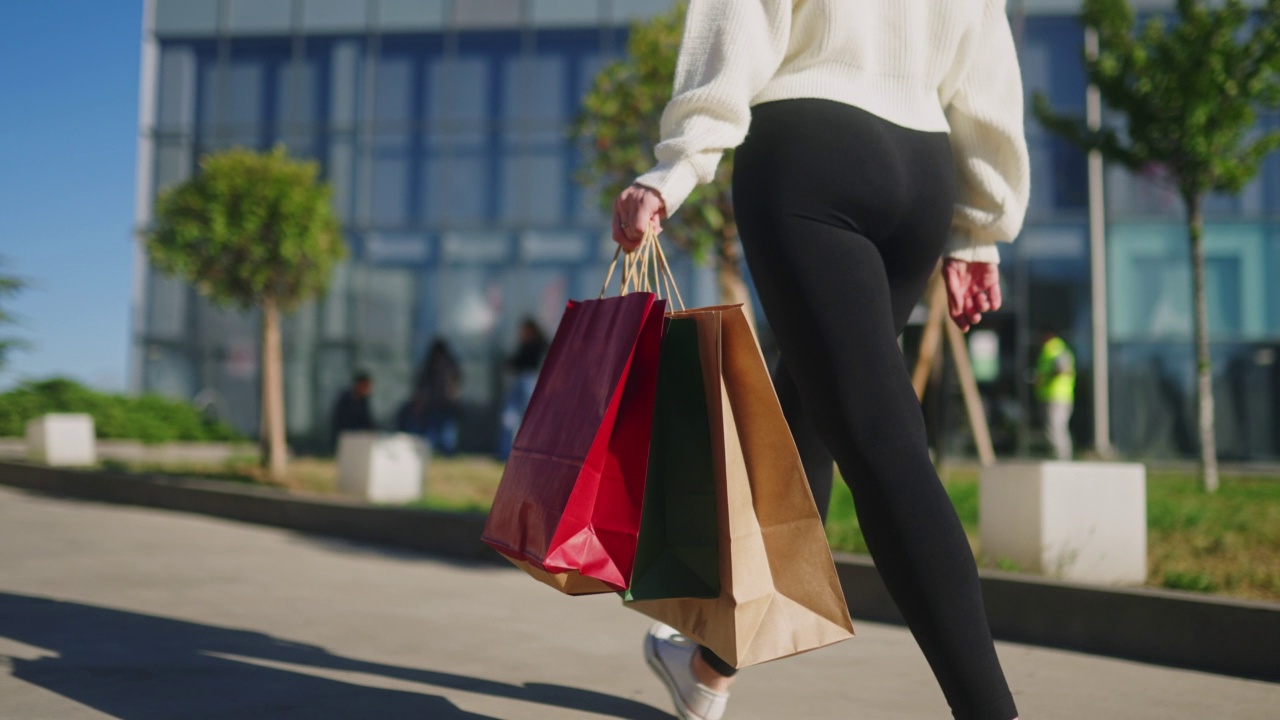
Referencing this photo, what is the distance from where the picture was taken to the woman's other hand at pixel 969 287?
2541 millimetres

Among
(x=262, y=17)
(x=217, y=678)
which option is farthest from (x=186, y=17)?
(x=217, y=678)

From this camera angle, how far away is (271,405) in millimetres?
11312

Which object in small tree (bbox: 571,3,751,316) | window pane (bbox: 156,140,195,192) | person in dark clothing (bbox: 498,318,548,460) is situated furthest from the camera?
window pane (bbox: 156,140,195,192)

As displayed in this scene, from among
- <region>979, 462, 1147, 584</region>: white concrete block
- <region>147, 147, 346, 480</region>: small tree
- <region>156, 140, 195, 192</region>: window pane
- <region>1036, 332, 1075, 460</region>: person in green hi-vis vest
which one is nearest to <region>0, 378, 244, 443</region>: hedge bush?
<region>156, 140, 195, 192</region>: window pane

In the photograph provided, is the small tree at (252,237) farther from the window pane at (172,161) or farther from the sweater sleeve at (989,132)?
the window pane at (172,161)

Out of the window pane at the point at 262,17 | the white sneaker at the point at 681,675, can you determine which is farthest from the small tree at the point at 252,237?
the window pane at the point at 262,17

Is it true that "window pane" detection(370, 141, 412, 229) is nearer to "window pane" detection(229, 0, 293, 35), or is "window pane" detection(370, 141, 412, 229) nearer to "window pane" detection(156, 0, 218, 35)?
"window pane" detection(229, 0, 293, 35)

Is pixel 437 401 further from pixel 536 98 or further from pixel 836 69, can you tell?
pixel 836 69

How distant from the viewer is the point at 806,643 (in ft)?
6.86

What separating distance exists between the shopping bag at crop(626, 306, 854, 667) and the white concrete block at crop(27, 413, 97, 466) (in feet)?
41.2

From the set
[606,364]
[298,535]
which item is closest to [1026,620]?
[606,364]

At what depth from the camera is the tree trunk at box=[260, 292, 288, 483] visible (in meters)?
11.3

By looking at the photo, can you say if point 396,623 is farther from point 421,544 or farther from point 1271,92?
point 1271,92

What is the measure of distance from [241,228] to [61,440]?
13.4 ft
